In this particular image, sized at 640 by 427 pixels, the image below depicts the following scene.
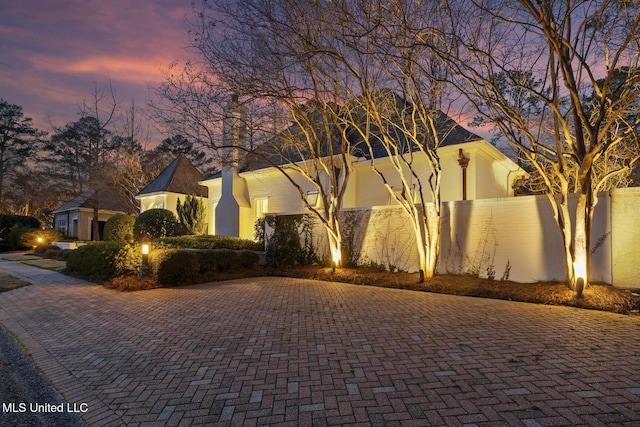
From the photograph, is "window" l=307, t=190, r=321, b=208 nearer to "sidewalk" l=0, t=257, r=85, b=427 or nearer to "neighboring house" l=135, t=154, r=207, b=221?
"neighboring house" l=135, t=154, r=207, b=221

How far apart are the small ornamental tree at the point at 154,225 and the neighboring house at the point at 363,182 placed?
2.48m

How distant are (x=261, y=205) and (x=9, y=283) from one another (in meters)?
10.4

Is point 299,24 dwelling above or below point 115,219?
above

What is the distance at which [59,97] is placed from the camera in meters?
17.6

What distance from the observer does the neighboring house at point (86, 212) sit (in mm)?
27438

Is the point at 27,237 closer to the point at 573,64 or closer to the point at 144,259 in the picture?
the point at 144,259

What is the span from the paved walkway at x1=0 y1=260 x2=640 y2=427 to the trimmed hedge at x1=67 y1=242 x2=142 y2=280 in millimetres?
3080

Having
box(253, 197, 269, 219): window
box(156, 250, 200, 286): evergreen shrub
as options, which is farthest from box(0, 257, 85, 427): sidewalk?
box(253, 197, 269, 219): window

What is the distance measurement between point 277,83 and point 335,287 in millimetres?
5947

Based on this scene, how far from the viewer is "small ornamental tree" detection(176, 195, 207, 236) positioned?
727 inches

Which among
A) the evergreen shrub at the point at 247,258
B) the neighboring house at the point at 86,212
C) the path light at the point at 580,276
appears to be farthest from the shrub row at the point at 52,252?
the path light at the point at 580,276

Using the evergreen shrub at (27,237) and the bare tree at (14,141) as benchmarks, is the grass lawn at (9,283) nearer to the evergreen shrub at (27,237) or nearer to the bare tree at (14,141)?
the evergreen shrub at (27,237)

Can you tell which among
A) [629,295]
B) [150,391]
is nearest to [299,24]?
[150,391]

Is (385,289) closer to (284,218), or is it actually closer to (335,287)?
(335,287)
